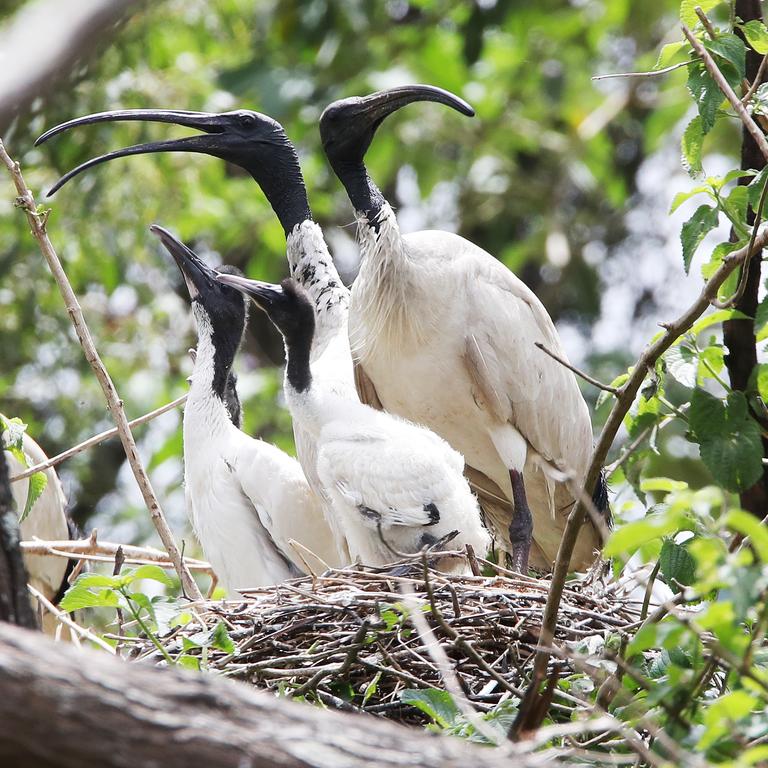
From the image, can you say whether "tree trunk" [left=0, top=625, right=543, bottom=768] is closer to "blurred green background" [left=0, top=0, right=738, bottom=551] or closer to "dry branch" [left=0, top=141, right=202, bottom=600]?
"dry branch" [left=0, top=141, right=202, bottom=600]

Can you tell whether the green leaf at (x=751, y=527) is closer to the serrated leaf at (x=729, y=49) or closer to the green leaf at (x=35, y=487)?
the serrated leaf at (x=729, y=49)

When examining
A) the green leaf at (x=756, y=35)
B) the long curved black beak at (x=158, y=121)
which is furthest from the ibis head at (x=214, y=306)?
the green leaf at (x=756, y=35)

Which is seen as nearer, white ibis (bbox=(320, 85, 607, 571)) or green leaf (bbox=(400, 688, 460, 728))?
green leaf (bbox=(400, 688, 460, 728))

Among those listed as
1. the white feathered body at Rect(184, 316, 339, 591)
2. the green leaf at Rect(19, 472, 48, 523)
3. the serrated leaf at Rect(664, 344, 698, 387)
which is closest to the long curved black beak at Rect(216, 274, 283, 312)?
the white feathered body at Rect(184, 316, 339, 591)

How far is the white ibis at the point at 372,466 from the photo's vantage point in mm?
4371

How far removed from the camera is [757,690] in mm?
2367

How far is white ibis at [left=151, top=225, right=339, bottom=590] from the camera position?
4.87m

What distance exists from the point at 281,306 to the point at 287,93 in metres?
5.16

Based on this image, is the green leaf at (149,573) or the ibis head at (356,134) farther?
the ibis head at (356,134)

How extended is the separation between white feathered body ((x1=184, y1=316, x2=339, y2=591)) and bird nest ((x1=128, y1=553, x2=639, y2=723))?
2.29ft

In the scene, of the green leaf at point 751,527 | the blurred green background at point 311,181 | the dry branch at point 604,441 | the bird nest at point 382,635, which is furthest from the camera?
the blurred green background at point 311,181

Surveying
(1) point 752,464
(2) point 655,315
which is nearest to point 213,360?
(1) point 752,464

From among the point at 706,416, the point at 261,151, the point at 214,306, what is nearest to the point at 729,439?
the point at 706,416

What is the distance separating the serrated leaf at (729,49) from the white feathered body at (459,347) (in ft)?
5.92
